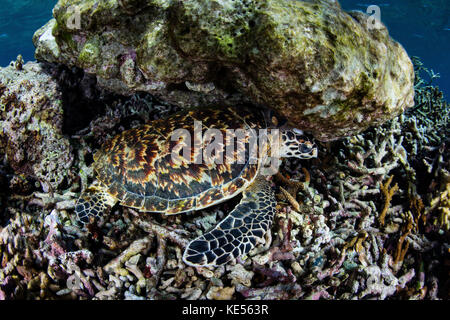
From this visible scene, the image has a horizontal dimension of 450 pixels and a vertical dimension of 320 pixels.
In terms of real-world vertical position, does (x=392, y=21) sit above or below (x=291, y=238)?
above

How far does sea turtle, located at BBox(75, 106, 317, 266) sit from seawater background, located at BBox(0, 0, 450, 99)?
22.1 m

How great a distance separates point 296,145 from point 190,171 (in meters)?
1.37

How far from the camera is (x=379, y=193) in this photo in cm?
287

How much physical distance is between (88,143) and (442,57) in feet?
151

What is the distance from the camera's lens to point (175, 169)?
2615 millimetres

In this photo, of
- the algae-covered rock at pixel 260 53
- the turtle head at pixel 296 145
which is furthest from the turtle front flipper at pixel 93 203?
the turtle head at pixel 296 145

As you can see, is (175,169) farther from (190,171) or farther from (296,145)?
(296,145)

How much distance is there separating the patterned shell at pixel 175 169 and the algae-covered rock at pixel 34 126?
0.70m

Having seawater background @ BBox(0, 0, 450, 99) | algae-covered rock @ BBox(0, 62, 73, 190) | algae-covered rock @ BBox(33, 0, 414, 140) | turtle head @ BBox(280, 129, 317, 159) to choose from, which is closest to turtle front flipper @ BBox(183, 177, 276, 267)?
turtle head @ BBox(280, 129, 317, 159)

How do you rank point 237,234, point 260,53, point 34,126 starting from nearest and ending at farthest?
point 260,53
point 237,234
point 34,126

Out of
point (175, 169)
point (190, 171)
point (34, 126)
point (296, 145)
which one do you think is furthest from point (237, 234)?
point (34, 126)

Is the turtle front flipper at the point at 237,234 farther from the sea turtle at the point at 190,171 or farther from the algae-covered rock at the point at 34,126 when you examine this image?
the algae-covered rock at the point at 34,126
